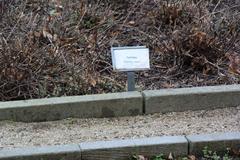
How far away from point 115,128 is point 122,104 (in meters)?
0.29

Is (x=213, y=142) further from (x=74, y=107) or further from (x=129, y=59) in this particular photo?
(x=74, y=107)

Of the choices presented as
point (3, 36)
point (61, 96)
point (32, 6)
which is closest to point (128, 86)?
point (61, 96)

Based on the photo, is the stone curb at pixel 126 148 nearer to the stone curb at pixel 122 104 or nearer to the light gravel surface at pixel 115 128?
the light gravel surface at pixel 115 128

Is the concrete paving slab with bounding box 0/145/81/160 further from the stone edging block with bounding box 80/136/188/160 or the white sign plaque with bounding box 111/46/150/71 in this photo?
the white sign plaque with bounding box 111/46/150/71

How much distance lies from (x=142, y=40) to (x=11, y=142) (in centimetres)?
217

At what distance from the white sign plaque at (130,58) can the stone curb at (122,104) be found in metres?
0.22

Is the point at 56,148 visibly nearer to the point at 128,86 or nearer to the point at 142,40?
the point at 128,86

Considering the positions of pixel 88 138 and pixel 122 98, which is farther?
pixel 122 98

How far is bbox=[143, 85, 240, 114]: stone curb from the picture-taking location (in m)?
4.79

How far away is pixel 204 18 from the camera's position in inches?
244

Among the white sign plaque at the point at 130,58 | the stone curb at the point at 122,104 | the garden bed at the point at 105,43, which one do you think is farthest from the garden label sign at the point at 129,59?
the garden bed at the point at 105,43

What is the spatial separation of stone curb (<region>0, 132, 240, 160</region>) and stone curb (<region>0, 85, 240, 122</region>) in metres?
0.61

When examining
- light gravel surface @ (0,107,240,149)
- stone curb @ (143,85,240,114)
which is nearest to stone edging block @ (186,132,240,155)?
light gravel surface @ (0,107,240,149)

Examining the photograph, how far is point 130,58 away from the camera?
188 inches
